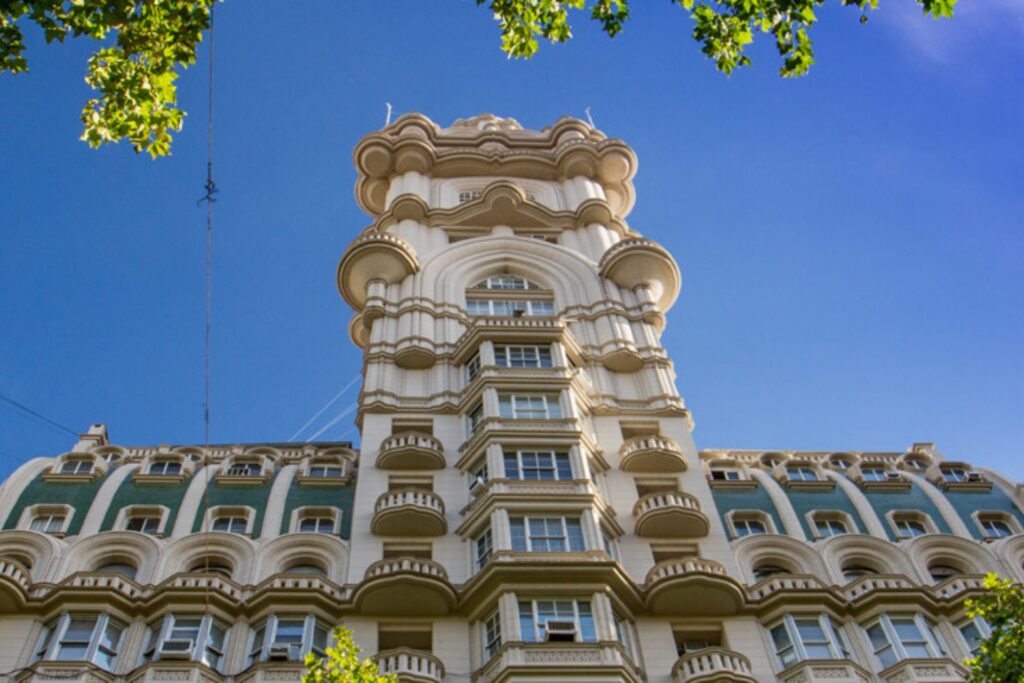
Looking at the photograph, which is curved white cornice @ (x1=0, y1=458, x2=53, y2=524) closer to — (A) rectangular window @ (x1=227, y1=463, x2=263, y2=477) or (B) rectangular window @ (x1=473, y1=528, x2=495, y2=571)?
(A) rectangular window @ (x1=227, y1=463, x2=263, y2=477)

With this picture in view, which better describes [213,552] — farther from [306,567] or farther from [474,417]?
[474,417]

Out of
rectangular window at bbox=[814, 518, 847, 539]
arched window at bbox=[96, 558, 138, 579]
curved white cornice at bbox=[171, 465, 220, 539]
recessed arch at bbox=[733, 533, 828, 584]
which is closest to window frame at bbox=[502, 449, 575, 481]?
recessed arch at bbox=[733, 533, 828, 584]

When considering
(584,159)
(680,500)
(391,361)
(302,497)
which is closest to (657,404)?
(680,500)

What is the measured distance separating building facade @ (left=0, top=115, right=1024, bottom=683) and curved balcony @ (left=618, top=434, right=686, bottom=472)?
0.09 meters

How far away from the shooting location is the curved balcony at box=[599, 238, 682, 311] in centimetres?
5531

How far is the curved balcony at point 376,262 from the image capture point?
54531mm

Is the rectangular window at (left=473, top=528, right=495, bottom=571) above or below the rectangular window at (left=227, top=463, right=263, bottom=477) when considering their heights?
below

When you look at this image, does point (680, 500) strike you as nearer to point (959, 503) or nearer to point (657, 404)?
point (657, 404)

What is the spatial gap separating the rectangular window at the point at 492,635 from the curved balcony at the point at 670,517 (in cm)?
718

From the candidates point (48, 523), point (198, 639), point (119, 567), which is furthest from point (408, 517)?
point (48, 523)

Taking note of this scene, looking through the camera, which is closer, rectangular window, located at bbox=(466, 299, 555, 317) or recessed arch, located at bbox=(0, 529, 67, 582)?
recessed arch, located at bbox=(0, 529, 67, 582)

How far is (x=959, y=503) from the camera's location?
4341 cm

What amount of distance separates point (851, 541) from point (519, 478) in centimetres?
1229

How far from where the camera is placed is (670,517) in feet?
126
